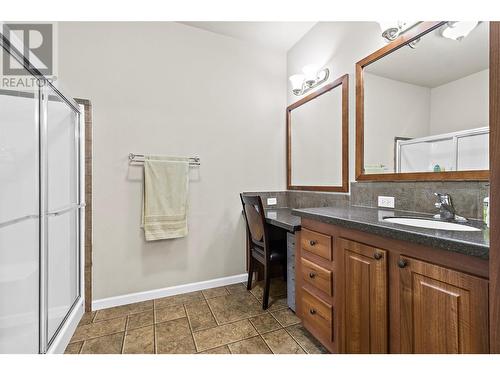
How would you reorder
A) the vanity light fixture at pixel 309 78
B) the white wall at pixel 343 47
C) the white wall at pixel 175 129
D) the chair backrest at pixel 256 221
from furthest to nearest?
1. the vanity light fixture at pixel 309 78
2. the white wall at pixel 175 129
3. the chair backrest at pixel 256 221
4. the white wall at pixel 343 47

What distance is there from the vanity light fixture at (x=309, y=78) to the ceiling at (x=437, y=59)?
1.90 feet

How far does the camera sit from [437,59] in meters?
1.29

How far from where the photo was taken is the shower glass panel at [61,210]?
55.3 inches

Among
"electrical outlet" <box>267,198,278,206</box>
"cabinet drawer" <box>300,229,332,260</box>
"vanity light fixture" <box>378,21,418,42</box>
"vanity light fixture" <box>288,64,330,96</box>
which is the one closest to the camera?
"cabinet drawer" <box>300,229,332,260</box>

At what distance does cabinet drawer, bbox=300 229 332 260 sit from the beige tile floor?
2.04 feet

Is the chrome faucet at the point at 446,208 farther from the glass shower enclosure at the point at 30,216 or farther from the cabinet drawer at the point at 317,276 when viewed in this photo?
the glass shower enclosure at the point at 30,216

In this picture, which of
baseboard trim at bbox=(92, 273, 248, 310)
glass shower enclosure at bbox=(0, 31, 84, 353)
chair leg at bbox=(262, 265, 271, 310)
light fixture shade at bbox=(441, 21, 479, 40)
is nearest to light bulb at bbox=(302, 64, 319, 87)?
light fixture shade at bbox=(441, 21, 479, 40)

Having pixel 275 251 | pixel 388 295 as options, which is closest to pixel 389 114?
pixel 388 295

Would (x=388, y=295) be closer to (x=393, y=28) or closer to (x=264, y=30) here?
(x=393, y=28)

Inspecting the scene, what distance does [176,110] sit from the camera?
2.14m

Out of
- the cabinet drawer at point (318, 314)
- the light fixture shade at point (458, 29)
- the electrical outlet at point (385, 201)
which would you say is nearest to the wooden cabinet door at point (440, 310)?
the cabinet drawer at point (318, 314)

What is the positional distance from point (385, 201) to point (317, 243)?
610mm

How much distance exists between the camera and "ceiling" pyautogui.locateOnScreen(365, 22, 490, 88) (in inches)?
44.5

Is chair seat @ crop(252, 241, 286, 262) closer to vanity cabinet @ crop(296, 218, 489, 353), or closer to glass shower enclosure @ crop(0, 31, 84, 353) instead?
vanity cabinet @ crop(296, 218, 489, 353)
